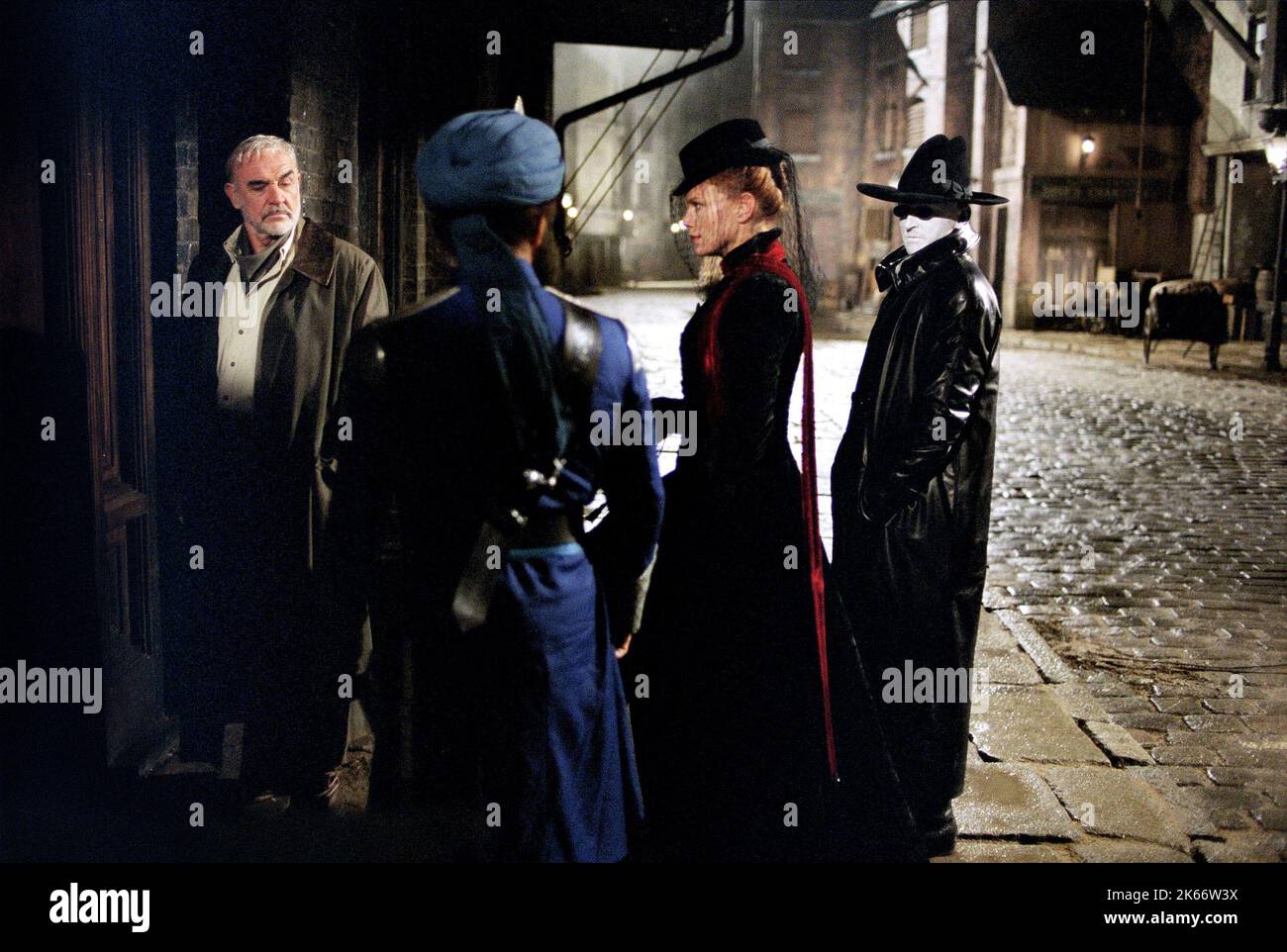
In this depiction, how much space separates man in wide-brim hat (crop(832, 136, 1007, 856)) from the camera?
13.3 feet

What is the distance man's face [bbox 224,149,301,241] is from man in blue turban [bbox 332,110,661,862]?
4.08ft

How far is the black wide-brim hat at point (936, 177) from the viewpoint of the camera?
409cm

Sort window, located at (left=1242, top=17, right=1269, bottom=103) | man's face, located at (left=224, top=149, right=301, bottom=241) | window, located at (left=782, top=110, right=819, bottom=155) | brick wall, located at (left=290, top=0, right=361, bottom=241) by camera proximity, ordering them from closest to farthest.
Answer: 1. man's face, located at (left=224, top=149, right=301, bottom=241)
2. brick wall, located at (left=290, top=0, right=361, bottom=241)
3. window, located at (left=1242, top=17, right=1269, bottom=103)
4. window, located at (left=782, top=110, right=819, bottom=155)

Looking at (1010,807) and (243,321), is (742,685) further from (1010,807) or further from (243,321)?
(243,321)

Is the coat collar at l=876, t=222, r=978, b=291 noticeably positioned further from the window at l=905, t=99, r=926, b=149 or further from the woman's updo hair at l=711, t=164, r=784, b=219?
the window at l=905, t=99, r=926, b=149

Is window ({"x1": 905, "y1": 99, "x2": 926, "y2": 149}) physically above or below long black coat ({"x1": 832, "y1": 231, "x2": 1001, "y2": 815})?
above

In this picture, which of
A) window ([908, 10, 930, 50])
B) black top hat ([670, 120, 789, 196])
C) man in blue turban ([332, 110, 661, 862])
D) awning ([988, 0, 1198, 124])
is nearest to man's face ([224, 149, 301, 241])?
man in blue turban ([332, 110, 661, 862])

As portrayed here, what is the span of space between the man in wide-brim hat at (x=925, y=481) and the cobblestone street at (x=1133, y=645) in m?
0.46

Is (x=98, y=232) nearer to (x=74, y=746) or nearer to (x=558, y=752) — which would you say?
(x=74, y=746)

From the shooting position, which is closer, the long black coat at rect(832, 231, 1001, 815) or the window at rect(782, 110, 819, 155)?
the long black coat at rect(832, 231, 1001, 815)

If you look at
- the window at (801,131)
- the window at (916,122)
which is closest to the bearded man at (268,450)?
the window at (916,122)

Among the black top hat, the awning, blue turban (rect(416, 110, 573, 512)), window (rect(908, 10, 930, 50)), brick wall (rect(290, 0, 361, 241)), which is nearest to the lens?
blue turban (rect(416, 110, 573, 512))
